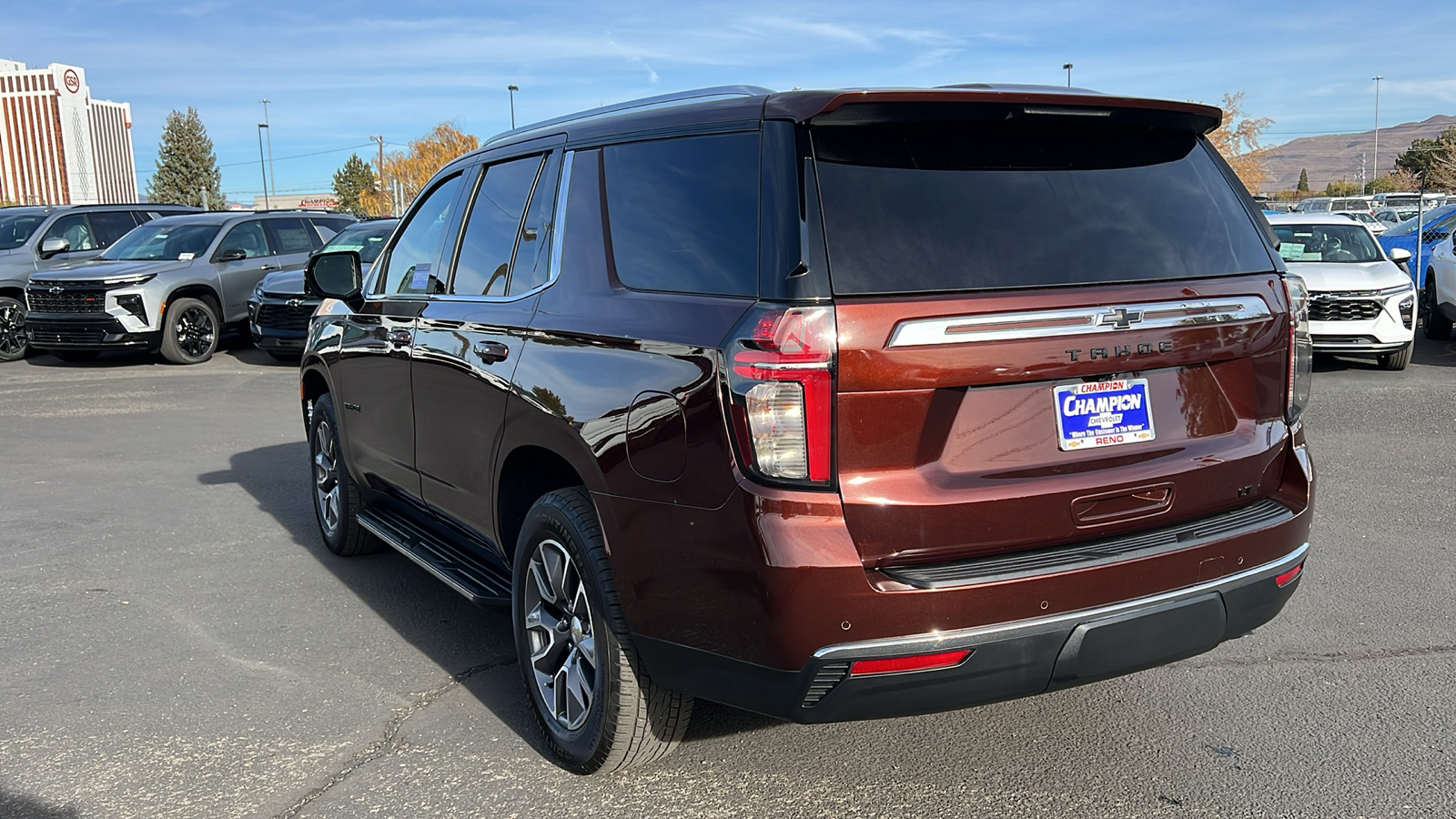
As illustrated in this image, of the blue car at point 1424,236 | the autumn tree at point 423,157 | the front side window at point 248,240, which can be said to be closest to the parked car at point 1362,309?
the blue car at point 1424,236

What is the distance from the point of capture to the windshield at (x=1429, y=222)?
16.7 metres

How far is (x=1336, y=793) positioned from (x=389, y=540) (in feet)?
11.4

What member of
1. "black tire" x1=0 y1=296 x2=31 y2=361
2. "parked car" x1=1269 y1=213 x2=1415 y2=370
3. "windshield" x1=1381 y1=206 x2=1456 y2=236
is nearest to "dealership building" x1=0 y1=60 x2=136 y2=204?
"black tire" x1=0 y1=296 x2=31 y2=361

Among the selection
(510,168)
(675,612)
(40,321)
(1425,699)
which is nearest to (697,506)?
(675,612)

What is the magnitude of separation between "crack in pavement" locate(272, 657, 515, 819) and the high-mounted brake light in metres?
1.70

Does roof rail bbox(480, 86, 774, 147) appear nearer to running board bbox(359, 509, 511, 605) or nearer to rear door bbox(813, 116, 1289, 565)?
rear door bbox(813, 116, 1289, 565)

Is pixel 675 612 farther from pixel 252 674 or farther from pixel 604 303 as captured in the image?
pixel 252 674

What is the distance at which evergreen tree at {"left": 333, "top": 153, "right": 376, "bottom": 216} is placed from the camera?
9462 centimetres

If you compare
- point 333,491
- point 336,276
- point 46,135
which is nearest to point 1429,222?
point 333,491

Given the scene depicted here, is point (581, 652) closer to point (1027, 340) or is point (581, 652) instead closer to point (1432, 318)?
point (1027, 340)

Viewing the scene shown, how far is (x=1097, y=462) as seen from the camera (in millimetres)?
2896

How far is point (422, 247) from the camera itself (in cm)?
475

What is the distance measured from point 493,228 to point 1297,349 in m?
2.65

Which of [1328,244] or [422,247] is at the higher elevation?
[422,247]
